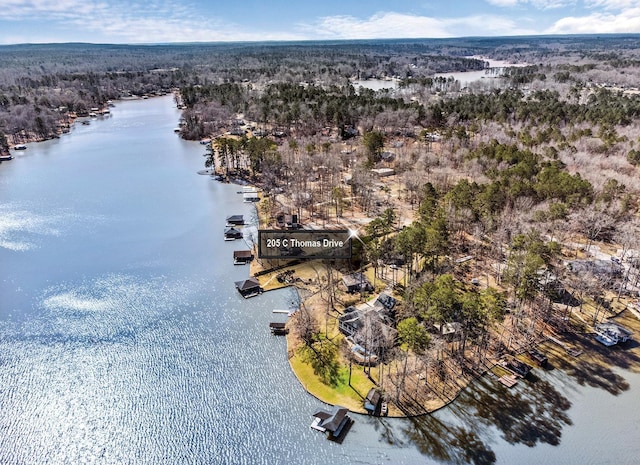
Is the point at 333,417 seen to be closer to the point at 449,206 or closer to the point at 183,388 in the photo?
the point at 183,388

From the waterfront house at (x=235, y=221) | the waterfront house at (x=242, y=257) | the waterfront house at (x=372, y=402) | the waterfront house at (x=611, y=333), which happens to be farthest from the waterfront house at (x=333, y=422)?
the waterfront house at (x=235, y=221)

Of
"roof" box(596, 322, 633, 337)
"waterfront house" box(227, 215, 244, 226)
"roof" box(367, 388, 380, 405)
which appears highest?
"waterfront house" box(227, 215, 244, 226)

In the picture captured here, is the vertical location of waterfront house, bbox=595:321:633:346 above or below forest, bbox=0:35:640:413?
below

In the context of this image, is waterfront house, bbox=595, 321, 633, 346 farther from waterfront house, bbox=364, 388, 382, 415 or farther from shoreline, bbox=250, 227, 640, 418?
waterfront house, bbox=364, 388, 382, 415

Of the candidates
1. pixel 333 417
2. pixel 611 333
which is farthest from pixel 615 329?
pixel 333 417

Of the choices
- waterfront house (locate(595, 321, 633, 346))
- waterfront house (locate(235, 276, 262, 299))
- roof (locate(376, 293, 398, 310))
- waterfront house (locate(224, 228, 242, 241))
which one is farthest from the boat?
waterfront house (locate(224, 228, 242, 241))

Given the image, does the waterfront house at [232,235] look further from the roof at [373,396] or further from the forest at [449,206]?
the roof at [373,396]
